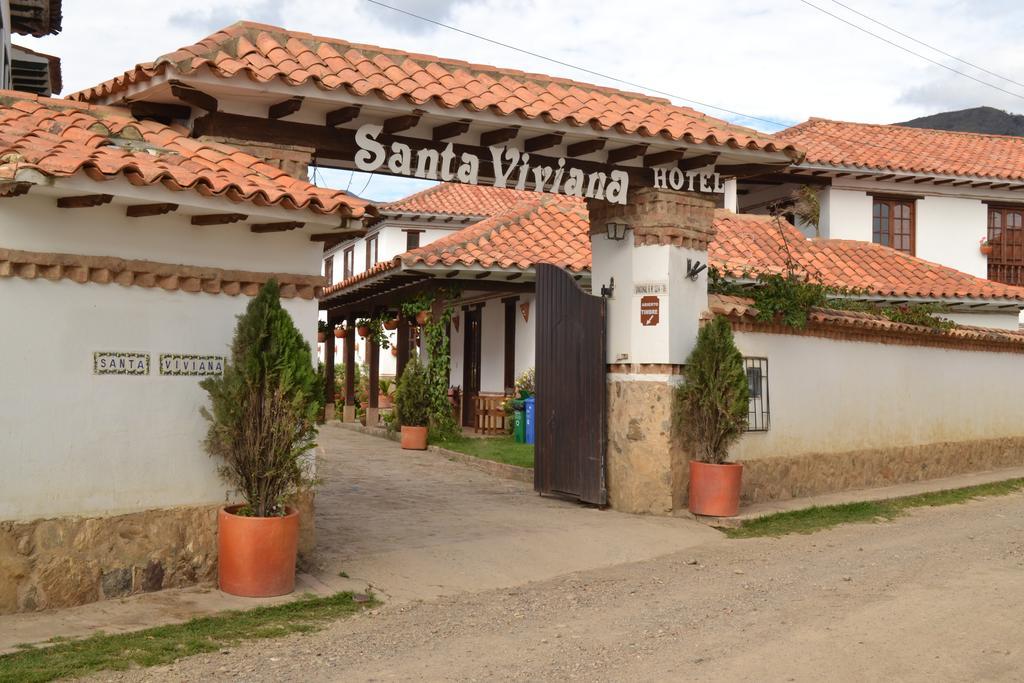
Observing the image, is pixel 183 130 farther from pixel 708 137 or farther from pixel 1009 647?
pixel 1009 647

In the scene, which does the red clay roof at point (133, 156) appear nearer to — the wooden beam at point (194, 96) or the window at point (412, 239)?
the wooden beam at point (194, 96)

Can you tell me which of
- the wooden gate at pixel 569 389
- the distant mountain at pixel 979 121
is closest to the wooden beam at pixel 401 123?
the wooden gate at pixel 569 389

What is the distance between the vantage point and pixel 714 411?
10.6m

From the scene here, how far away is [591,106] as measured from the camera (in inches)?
410

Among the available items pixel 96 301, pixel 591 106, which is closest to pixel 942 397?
pixel 591 106

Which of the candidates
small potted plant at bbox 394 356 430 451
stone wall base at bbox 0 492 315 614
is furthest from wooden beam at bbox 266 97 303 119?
small potted plant at bbox 394 356 430 451

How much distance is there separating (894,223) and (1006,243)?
3049 millimetres

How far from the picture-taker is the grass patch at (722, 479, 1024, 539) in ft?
34.3

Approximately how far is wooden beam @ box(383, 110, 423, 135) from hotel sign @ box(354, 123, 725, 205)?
96 millimetres

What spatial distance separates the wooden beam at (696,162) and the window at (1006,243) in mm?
15462

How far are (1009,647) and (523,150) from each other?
6.26 m

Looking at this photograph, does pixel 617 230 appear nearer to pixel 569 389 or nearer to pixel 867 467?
pixel 569 389

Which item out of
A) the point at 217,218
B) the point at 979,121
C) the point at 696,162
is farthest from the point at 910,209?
the point at 979,121

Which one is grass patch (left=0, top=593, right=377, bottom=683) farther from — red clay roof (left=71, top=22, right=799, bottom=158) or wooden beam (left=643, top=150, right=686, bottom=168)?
wooden beam (left=643, top=150, right=686, bottom=168)
